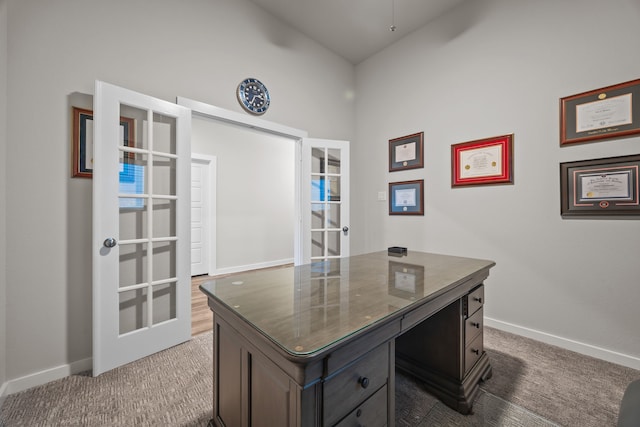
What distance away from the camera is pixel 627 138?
1.89m

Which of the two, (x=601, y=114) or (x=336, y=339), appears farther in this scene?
(x=601, y=114)

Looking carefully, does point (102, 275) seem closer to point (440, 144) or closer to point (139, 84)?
point (139, 84)

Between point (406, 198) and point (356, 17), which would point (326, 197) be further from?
point (356, 17)

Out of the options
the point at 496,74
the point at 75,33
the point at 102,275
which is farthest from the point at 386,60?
the point at 102,275

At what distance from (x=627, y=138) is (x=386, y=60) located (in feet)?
8.19

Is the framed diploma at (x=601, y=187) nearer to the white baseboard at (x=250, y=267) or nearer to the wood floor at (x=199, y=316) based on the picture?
the wood floor at (x=199, y=316)

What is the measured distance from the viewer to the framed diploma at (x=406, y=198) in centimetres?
304

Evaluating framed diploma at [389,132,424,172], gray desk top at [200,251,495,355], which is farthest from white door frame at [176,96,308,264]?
gray desk top at [200,251,495,355]

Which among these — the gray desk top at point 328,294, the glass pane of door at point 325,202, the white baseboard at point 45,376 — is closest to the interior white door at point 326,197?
the glass pane of door at point 325,202

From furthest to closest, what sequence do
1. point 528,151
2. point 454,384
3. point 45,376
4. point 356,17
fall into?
1. point 356,17
2. point 528,151
3. point 45,376
4. point 454,384

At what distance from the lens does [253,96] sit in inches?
107

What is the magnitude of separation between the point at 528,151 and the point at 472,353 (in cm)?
183

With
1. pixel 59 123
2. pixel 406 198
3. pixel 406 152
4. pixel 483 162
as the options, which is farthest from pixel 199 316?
pixel 483 162

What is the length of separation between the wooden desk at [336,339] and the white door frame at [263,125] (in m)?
1.64
